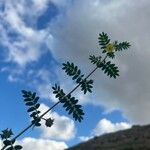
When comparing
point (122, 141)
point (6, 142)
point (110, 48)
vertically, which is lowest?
point (6, 142)

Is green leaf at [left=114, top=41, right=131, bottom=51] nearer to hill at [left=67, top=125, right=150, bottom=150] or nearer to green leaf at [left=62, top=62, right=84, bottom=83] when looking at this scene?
green leaf at [left=62, top=62, right=84, bottom=83]

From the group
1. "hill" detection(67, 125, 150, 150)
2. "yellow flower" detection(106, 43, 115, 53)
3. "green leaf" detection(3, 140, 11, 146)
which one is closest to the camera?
"green leaf" detection(3, 140, 11, 146)

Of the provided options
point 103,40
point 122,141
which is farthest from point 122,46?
point 122,141

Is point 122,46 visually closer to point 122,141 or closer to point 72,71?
point 72,71

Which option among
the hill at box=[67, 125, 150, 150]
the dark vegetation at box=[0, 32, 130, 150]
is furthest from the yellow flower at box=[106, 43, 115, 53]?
the hill at box=[67, 125, 150, 150]

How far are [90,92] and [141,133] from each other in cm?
7601

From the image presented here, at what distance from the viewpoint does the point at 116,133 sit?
8519 cm

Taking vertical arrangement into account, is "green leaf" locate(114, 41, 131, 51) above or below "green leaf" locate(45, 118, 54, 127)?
above

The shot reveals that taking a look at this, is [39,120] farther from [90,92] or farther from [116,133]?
[116,133]

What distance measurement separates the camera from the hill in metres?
63.9

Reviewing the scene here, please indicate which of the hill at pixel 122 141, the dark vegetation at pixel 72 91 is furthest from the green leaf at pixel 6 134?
the hill at pixel 122 141

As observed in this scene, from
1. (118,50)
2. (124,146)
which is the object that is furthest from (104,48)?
(124,146)

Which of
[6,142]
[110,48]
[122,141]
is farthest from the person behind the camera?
[122,141]

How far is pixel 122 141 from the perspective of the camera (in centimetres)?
7125
